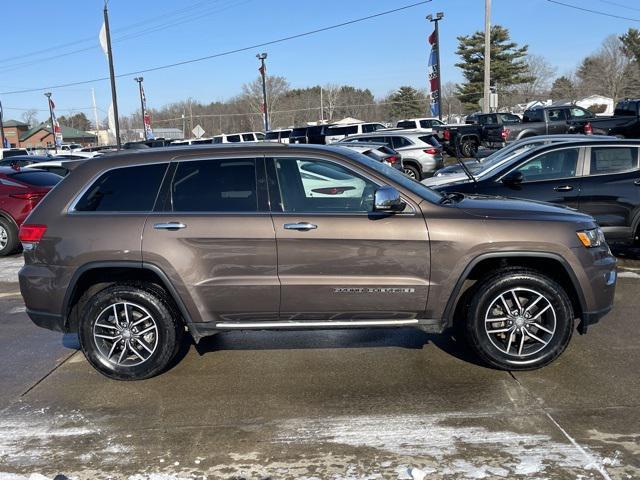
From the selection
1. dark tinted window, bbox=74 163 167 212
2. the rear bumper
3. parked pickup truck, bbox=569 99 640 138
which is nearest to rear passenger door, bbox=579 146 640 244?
dark tinted window, bbox=74 163 167 212

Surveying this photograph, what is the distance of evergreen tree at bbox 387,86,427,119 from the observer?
274ft

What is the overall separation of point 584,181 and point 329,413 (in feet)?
18.7

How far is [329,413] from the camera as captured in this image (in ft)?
13.2

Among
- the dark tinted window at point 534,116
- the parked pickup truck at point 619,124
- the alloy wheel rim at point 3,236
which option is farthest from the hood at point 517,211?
the dark tinted window at point 534,116

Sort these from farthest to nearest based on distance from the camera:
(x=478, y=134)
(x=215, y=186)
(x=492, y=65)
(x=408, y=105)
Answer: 1. (x=408, y=105)
2. (x=492, y=65)
3. (x=478, y=134)
4. (x=215, y=186)

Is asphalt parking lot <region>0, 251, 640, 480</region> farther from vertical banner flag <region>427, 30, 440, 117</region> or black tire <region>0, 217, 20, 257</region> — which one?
vertical banner flag <region>427, 30, 440, 117</region>

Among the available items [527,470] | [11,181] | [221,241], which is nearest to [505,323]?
[527,470]

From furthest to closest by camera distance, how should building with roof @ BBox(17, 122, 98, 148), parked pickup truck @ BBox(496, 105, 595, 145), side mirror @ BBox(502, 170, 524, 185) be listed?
building with roof @ BBox(17, 122, 98, 148), parked pickup truck @ BBox(496, 105, 595, 145), side mirror @ BBox(502, 170, 524, 185)

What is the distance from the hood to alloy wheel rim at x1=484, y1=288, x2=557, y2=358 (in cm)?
57

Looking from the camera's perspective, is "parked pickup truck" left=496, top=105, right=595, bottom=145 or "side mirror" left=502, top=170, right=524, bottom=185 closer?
"side mirror" left=502, top=170, right=524, bottom=185

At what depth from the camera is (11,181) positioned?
34.8 feet

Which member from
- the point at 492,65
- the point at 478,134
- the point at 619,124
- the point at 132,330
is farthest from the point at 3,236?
the point at 492,65

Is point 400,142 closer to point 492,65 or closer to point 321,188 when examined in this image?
point 321,188

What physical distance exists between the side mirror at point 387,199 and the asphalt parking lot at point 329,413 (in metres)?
1.35
